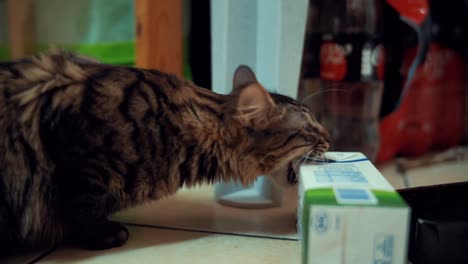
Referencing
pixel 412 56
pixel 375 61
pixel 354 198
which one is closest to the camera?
pixel 354 198

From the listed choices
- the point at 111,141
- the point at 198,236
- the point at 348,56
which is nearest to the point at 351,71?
the point at 348,56

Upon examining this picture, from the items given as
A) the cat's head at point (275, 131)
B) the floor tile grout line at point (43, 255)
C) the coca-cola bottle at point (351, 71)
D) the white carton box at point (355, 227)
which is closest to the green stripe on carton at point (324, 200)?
the white carton box at point (355, 227)

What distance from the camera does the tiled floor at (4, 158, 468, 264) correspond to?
1052mm

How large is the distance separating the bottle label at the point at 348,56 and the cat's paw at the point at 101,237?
0.91 meters

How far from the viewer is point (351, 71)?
5.47ft

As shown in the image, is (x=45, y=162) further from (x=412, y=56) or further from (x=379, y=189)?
(x=412, y=56)

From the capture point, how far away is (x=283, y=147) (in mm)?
1128

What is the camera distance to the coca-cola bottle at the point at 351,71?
167cm

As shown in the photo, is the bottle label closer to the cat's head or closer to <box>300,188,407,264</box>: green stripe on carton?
the cat's head

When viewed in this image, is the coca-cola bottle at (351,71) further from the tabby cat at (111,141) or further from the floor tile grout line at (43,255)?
the floor tile grout line at (43,255)

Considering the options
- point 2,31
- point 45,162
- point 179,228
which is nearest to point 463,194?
point 179,228

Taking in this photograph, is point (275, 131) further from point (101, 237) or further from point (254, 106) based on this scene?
point (101, 237)

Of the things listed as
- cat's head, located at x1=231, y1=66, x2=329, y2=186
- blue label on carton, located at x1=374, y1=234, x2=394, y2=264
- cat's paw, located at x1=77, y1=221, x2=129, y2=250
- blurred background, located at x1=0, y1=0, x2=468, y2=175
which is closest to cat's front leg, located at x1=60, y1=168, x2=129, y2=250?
cat's paw, located at x1=77, y1=221, x2=129, y2=250

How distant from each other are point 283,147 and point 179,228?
0.34 m
